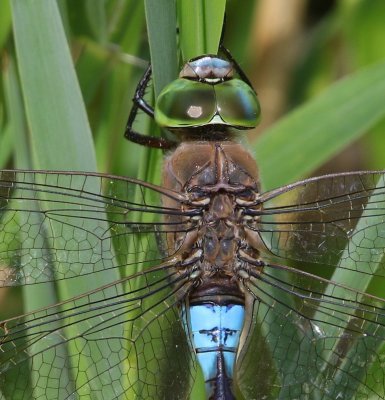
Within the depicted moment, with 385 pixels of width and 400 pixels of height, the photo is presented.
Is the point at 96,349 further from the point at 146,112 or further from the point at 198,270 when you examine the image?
the point at 146,112

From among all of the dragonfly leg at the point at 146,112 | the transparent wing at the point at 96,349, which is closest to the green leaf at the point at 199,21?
the dragonfly leg at the point at 146,112

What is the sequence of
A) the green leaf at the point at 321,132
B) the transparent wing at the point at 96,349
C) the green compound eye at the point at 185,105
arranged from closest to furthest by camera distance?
1. the transparent wing at the point at 96,349
2. the green compound eye at the point at 185,105
3. the green leaf at the point at 321,132

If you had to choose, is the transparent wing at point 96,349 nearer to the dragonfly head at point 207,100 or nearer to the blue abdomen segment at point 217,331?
the blue abdomen segment at point 217,331

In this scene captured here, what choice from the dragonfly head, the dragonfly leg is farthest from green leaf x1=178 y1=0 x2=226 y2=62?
the dragonfly leg

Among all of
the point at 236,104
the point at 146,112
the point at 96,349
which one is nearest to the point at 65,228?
the point at 96,349

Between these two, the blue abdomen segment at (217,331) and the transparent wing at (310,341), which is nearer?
the transparent wing at (310,341)

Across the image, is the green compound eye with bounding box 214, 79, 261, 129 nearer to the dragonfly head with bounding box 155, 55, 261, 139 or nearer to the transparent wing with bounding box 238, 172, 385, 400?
the dragonfly head with bounding box 155, 55, 261, 139

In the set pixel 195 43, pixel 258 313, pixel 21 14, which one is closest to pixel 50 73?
pixel 21 14
